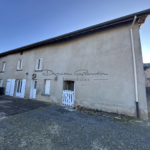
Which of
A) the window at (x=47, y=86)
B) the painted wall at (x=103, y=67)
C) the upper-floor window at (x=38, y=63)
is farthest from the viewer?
the upper-floor window at (x=38, y=63)

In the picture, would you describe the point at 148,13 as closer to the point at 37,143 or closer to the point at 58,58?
the point at 58,58

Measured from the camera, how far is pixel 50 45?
24.9 ft

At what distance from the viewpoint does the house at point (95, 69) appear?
427 cm

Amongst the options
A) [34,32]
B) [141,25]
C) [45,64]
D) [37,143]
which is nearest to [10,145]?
[37,143]

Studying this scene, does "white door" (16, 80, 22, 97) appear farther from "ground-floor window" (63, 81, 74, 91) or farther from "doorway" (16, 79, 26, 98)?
"ground-floor window" (63, 81, 74, 91)

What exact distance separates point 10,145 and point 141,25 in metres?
7.63

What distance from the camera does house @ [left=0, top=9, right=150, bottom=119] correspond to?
14.0 ft

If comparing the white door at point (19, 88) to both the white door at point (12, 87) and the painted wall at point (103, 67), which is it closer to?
the white door at point (12, 87)

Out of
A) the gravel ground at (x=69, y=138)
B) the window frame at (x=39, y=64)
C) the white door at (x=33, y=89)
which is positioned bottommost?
the gravel ground at (x=69, y=138)

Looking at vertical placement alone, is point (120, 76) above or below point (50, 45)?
below

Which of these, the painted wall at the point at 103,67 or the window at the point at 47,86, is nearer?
A: the painted wall at the point at 103,67

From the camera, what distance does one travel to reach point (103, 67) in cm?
509

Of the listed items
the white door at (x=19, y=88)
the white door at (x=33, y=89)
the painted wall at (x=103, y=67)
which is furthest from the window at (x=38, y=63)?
the white door at (x=19, y=88)

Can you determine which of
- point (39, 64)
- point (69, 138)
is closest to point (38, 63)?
point (39, 64)
